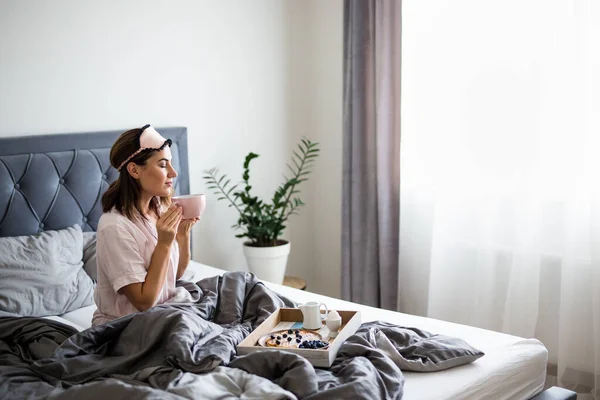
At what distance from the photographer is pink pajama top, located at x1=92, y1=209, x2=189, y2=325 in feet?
7.41

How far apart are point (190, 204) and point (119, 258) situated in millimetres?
323

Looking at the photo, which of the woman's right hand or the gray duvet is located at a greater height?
the woman's right hand

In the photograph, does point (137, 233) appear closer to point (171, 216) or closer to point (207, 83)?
point (171, 216)

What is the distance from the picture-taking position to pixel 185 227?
2537 millimetres

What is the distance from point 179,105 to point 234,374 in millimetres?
2098

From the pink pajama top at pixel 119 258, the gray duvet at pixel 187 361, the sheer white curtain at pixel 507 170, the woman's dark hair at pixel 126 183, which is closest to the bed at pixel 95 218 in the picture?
the gray duvet at pixel 187 361

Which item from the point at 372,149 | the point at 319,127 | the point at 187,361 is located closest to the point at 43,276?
the point at 187,361

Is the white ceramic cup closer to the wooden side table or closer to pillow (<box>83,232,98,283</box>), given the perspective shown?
pillow (<box>83,232,98,283</box>)

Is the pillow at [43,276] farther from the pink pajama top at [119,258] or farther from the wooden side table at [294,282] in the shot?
the wooden side table at [294,282]

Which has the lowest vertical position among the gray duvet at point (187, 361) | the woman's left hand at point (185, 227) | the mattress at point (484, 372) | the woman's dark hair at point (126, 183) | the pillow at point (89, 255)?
the mattress at point (484, 372)

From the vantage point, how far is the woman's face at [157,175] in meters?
2.38

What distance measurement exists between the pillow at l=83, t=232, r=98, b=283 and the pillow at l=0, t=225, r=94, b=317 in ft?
0.12

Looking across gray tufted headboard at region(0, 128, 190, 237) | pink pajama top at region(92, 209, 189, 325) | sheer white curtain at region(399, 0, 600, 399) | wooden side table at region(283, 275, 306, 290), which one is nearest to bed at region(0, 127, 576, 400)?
gray tufted headboard at region(0, 128, 190, 237)

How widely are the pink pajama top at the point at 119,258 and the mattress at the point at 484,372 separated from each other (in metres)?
0.46
